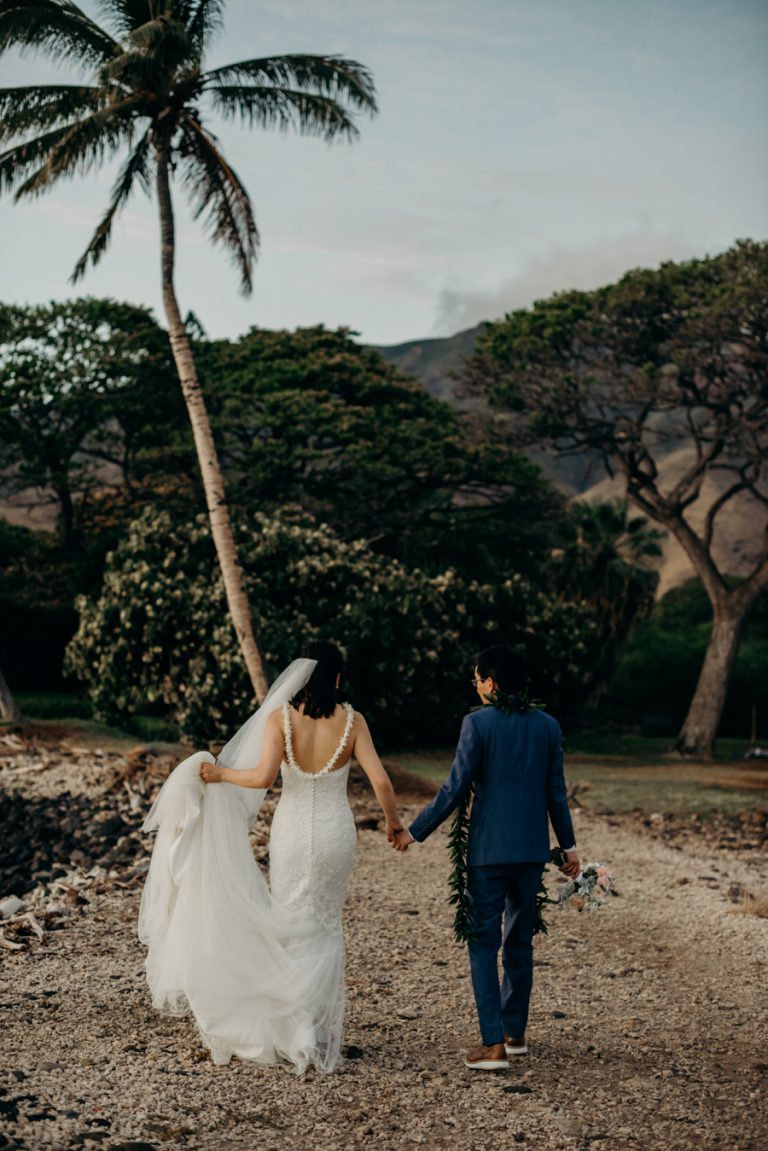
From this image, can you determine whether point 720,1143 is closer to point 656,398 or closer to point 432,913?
point 432,913

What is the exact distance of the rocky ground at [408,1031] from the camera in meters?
4.94

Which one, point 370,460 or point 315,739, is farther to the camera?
point 370,460

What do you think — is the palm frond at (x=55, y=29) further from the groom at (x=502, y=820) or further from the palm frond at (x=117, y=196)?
the groom at (x=502, y=820)

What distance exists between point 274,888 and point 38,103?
14.1m

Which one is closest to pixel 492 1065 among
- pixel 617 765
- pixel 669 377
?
pixel 617 765

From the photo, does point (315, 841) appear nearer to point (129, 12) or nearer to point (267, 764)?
point (267, 764)

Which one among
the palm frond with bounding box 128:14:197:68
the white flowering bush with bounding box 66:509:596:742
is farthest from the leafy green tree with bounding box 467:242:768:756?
the palm frond with bounding box 128:14:197:68

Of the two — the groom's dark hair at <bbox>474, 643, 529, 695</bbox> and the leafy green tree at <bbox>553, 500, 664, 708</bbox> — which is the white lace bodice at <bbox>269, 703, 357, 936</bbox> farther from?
the leafy green tree at <bbox>553, 500, 664, 708</bbox>

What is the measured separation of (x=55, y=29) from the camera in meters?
16.4

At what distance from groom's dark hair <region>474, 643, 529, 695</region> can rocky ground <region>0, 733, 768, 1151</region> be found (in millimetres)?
1828

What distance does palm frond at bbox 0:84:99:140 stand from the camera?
54.0 ft

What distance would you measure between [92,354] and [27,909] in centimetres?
2304

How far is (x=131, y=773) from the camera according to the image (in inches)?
564

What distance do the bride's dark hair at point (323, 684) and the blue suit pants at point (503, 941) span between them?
1050 millimetres
